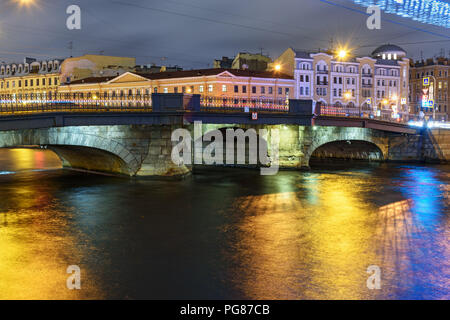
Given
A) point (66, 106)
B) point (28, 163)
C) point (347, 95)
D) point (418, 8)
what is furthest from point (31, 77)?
point (418, 8)

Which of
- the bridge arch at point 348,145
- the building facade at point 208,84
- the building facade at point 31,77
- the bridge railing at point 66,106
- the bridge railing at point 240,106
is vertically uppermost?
the building facade at point 31,77

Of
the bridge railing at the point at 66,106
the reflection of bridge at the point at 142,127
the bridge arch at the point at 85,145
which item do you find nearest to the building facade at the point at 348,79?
the reflection of bridge at the point at 142,127

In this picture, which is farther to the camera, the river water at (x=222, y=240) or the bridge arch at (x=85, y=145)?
the bridge arch at (x=85, y=145)

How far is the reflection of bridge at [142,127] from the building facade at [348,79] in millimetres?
43859

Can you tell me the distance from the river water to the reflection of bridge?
7.79 feet

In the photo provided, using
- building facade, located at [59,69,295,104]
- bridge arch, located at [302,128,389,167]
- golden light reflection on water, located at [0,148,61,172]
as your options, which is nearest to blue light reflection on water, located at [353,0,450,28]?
bridge arch, located at [302,128,389,167]

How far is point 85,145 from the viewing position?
88.8 feet

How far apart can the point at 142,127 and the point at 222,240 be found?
15649 millimetres

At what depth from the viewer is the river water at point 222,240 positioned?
1033 centimetres

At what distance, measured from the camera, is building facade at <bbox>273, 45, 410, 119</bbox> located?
83438mm

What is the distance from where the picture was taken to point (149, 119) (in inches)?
1113

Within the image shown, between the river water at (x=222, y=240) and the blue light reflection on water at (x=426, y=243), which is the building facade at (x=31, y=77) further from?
the blue light reflection on water at (x=426, y=243)
